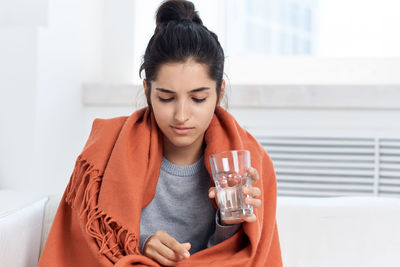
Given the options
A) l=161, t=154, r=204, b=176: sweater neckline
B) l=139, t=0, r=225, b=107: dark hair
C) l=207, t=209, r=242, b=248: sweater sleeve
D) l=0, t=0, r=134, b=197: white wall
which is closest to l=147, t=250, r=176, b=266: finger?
l=207, t=209, r=242, b=248: sweater sleeve

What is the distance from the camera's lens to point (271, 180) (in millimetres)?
1224

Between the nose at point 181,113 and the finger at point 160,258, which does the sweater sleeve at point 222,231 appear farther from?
the nose at point 181,113

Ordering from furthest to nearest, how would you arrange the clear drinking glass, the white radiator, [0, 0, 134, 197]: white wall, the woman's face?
1. the white radiator
2. [0, 0, 134, 197]: white wall
3. the woman's face
4. the clear drinking glass

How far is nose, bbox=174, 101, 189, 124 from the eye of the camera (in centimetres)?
106

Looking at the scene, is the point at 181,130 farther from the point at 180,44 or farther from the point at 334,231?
the point at 334,231

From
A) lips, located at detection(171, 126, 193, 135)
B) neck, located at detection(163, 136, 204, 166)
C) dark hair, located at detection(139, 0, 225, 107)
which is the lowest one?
neck, located at detection(163, 136, 204, 166)

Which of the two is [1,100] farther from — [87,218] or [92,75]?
[87,218]

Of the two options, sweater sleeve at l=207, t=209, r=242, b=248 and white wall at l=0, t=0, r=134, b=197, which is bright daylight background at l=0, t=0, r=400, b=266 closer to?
white wall at l=0, t=0, r=134, b=197

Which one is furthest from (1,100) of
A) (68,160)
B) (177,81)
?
(177,81)

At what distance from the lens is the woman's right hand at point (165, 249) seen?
1.00 metres

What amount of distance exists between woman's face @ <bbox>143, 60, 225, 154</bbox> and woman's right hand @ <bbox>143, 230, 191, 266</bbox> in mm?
233

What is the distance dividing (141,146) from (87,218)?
0.22 meters

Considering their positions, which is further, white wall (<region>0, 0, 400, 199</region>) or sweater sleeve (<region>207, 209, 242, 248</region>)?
white wall (<region>0, 0, 400, 199</region>)

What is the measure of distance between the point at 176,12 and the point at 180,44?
0.14 m
